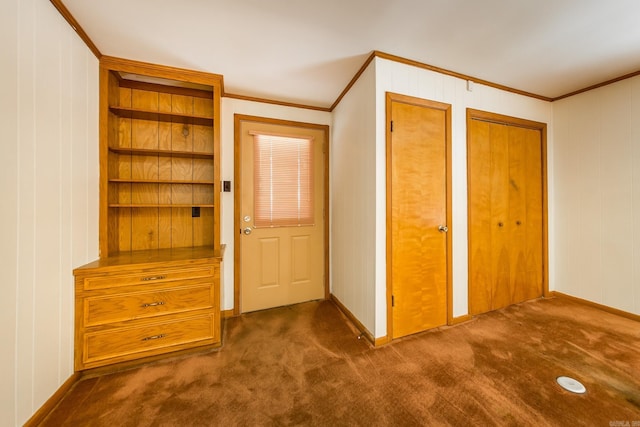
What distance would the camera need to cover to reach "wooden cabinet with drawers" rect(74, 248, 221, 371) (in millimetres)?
1606

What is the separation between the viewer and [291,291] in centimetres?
280

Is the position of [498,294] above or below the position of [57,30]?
below

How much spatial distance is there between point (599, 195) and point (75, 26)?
5.05 meters

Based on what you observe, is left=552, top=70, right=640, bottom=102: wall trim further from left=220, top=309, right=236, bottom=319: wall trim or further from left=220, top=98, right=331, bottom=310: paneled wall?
left=220, top=309, right=236, bottom=319: wall trim

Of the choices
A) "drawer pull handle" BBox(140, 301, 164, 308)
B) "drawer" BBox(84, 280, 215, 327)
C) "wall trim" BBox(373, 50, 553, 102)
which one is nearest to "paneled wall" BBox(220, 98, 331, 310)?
"drawer" BBox(84, 280, 215, 327)

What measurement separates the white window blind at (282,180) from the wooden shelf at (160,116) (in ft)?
1.83

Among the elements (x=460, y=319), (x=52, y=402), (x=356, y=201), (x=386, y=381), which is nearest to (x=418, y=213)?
(x=356, y=201)

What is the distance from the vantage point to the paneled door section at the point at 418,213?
6.48 feet

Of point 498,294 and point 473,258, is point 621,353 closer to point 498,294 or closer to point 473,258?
point 498,294

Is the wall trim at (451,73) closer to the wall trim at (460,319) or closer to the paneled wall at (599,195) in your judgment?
the paneled wall at (599,195)

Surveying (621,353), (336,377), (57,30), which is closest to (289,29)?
(57,30)

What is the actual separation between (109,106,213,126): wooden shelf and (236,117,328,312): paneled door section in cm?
39

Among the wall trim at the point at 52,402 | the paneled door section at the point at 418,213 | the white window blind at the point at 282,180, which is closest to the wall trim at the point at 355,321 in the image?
the paneled door section at the point at 418,213

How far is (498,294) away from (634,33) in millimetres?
2447
